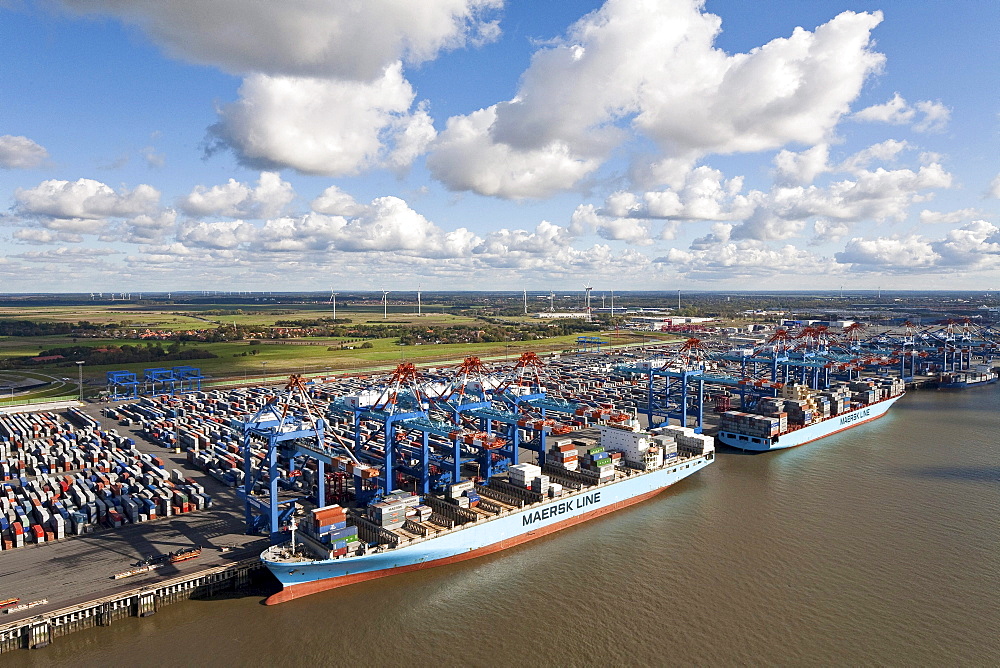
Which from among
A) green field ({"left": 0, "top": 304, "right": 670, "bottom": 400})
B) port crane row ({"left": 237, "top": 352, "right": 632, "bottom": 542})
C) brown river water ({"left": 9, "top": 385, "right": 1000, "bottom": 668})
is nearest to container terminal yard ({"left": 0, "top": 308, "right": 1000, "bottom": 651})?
port crane row ({"left": 237, "top": 352, "right": 632, "bottom": 542})

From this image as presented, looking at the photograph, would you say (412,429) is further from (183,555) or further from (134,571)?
(134,571)

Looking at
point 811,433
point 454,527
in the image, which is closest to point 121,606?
point 454,527

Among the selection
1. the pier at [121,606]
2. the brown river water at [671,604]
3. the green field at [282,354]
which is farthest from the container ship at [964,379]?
the pier at [121,606]

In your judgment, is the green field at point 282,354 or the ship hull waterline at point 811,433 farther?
the green field at point 282,354

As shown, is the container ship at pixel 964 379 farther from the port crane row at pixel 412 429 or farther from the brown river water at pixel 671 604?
the brown river water at pixel 671 604

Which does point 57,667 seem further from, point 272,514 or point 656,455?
point 656,455

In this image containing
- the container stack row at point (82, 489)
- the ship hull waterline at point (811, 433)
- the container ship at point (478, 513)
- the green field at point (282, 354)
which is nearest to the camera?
the container ship at point (478, 513)
